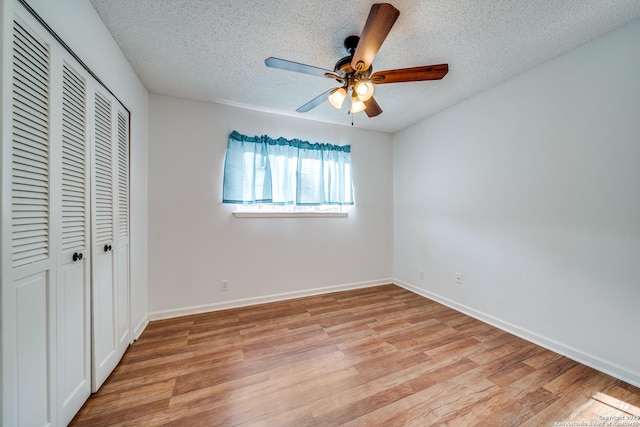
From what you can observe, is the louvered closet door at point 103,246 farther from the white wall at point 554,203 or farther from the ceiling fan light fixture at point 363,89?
the white wall at point 554,203

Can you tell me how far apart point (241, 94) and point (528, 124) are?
2.81 meters

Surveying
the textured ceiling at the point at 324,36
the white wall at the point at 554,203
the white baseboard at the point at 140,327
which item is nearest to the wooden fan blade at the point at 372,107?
the textured ceiling at the point at 324,36

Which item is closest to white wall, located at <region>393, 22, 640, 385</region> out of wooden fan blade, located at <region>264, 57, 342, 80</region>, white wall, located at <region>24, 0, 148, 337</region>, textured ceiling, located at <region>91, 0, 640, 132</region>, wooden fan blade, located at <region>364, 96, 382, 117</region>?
textured ceiling, located at <region>91, 0, 640, 132</region>

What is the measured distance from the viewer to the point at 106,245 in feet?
5.28

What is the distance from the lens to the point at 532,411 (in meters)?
1.36

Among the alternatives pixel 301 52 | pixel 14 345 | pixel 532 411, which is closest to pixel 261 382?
pixel 14 345

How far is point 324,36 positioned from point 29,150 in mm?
1771

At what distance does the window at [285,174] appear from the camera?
2762mm

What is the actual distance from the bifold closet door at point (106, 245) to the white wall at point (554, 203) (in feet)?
10.8

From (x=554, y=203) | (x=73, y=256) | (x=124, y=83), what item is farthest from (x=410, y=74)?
(x=73, y=256)

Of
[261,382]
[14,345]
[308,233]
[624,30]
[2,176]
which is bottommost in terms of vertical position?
[261,382]

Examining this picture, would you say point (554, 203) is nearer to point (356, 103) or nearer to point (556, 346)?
point (556, 346)

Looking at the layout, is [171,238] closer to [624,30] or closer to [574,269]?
[574,269]

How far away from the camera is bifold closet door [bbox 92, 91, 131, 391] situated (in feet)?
4.89
